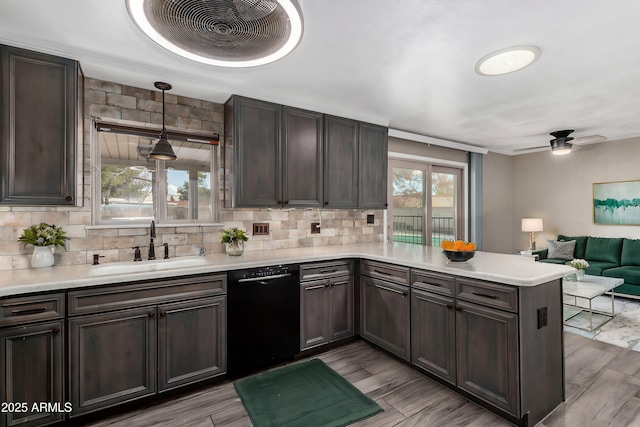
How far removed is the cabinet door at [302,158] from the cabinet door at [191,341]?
128cm

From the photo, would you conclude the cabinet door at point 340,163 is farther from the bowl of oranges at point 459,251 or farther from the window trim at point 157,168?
the bowl of oranges at point 459,251

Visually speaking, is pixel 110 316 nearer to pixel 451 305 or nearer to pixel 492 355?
pixel 451 305

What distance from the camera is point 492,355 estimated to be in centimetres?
206

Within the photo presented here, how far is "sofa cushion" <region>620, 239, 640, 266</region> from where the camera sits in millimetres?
4766

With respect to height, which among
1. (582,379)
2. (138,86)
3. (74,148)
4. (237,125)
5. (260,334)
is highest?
(138,86)

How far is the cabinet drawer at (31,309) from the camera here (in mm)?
1799

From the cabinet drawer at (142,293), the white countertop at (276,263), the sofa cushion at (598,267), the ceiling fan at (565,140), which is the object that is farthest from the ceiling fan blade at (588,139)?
the cabinet drawer at (142,293)

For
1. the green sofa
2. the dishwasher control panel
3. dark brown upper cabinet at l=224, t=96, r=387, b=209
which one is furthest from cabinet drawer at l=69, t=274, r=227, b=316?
the green sofa

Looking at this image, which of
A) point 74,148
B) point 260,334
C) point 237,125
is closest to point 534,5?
point 237,125

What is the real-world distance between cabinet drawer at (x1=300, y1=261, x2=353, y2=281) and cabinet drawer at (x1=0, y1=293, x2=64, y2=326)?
172 cm

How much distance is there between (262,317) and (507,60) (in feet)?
9.28

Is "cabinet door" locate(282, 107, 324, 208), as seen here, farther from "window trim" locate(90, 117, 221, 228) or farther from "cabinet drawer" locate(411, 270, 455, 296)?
"cabinet drawer" locate(411, 270, 455, 296)

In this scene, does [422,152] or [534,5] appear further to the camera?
[422,152]

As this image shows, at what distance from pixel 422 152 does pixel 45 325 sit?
4.83 m
